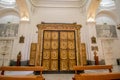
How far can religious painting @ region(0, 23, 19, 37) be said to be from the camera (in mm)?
11023

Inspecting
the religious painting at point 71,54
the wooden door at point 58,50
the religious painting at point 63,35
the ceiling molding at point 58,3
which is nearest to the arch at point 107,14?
the ceiling molding at point 58,3

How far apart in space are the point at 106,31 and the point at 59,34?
224 inches

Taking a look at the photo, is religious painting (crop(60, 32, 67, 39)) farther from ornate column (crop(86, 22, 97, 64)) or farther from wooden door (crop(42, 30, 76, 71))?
ornate column (crop(86, 22, 97, 64))

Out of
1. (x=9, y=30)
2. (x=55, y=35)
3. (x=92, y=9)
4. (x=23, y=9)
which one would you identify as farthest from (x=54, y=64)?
(x=9, y=30)

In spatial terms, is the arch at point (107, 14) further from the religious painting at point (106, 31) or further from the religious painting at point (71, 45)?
the religious painting at point (71, 45)

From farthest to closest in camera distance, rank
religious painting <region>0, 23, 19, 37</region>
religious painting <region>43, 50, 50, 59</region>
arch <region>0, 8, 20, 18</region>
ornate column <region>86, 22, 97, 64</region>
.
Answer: arch <region>0, 8, 20, 18</region>, religious painting <region>0, 23, 19, 37</region>, ornate column <region>86, 22, 97, 64</region>, religious painting <region>43, 50, 50, 59</region>

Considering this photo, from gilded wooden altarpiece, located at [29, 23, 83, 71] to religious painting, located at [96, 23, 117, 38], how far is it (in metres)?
4.43

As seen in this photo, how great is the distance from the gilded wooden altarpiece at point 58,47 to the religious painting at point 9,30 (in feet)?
14.2

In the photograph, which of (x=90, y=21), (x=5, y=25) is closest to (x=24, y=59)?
(x=5, y=25)

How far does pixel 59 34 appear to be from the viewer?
815 centimetres

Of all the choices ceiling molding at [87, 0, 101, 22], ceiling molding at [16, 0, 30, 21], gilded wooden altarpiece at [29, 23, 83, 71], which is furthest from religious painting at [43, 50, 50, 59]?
ceiling molding at [87, 0, 101, 22]

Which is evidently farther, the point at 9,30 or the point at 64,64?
the point at 9,30

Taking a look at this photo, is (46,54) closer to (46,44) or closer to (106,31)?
(46,44)

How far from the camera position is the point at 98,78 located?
7.47ft
